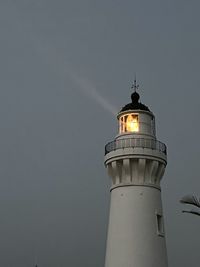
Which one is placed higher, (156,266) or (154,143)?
(154,143)

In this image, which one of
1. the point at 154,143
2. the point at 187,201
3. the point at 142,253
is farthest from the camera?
the point at 154,143

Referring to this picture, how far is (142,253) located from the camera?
2220 cm

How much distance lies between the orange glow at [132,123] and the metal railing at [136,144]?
0.79 metres

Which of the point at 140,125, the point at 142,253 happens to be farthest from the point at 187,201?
the point at 140,125

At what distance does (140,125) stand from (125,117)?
0.86 metres

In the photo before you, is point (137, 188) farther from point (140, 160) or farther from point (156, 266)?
point (156, 266)

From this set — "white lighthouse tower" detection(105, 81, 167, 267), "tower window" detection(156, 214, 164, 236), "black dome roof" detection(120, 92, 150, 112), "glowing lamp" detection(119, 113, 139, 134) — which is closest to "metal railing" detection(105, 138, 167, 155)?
"white lighthouse tower" detection(105, 81, 167, 267)

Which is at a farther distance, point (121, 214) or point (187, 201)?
point (121, 214)

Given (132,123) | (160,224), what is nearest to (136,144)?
(132,123)

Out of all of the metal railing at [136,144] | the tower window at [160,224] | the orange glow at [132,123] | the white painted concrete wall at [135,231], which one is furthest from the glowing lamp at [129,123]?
the tower window at [160,224]

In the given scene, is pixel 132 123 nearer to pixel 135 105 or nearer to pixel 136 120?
pixel 136 120

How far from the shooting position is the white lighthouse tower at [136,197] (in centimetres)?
2241

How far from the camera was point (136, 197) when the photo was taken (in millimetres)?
22969

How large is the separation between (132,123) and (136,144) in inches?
54.1
